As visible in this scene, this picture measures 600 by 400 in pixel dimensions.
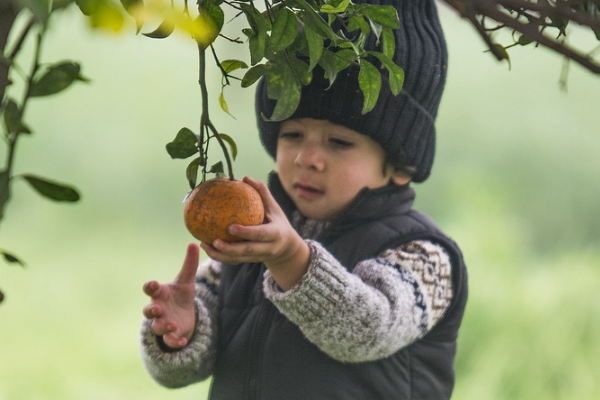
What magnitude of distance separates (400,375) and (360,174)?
281 mm

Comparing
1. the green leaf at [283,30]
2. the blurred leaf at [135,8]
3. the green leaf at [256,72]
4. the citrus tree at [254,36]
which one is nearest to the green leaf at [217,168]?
the citrus tree at [254,36]

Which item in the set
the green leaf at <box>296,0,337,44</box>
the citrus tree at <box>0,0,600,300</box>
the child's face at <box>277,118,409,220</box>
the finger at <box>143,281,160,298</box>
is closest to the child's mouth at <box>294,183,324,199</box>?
the child's face at <box>277,118,409,220</box>

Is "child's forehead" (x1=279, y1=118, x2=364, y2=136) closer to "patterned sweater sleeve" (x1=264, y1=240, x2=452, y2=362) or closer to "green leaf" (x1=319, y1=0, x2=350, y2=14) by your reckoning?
"patterned sweater sleeve" (x1=264, y1=240, x2=452, y2=362)

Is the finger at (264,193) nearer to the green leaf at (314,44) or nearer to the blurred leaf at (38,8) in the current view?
the green leaf at (314,44)

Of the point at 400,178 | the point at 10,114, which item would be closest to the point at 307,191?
the point at 400,178

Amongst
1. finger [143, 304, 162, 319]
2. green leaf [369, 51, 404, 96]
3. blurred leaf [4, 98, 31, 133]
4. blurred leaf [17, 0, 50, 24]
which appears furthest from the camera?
finger [143, 304, 162, 319]

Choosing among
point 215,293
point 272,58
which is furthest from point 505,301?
point 272,58

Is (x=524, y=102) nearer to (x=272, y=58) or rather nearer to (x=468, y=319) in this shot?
(x=468, y=319)

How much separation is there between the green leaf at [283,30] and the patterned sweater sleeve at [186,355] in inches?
29.6

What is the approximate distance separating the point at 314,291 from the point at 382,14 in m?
0.50

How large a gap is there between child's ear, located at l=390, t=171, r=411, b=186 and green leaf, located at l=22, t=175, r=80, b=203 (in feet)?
2.77

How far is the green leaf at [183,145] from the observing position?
2.87ft

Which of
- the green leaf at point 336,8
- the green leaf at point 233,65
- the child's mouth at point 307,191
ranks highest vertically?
the green leaf at point 336,8

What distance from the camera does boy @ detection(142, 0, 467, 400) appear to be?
1306mm
